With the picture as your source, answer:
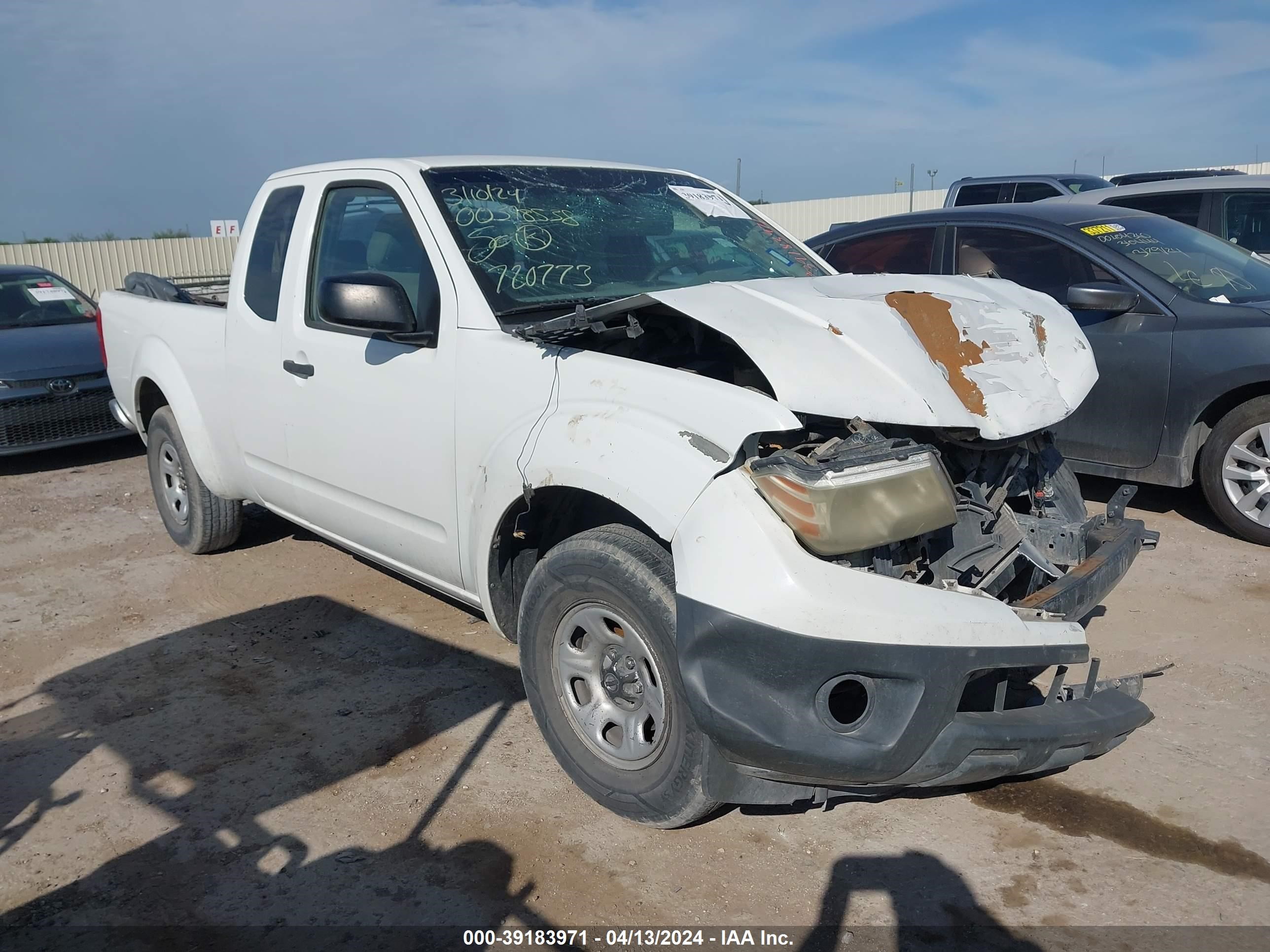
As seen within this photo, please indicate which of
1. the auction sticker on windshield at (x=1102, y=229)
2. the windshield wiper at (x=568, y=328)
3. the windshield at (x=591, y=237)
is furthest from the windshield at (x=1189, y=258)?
the windshield wiper at (x=568, y=328)

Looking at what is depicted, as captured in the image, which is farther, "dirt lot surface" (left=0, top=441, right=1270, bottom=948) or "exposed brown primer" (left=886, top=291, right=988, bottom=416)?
"exposed brown primer" (left=886, top=291, right=988, bottom=416)

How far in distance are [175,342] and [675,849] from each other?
147 inches

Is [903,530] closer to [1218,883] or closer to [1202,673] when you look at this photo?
[1218,883]

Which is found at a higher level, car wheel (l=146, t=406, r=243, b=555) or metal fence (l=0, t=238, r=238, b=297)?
metal fence (l=0, t=238, r=238, b=297)

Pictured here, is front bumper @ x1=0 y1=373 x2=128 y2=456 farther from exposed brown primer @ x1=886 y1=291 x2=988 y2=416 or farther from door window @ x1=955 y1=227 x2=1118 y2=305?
exposed brown primer @ x1=886 y1=291 x2=988 y2=416

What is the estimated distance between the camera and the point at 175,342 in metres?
5.18

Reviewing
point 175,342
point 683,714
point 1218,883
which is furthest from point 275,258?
point 1218,883

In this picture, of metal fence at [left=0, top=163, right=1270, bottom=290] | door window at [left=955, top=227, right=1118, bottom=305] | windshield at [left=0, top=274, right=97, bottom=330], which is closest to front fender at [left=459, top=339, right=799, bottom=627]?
door window at [left=955, top=227, right=1118, bottom=305]

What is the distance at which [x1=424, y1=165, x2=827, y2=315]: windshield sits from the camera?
3619 mm

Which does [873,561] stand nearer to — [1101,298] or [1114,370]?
[1101,298]

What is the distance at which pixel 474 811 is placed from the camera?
10.5 ft

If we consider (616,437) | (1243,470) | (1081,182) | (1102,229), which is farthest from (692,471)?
(1081,182)

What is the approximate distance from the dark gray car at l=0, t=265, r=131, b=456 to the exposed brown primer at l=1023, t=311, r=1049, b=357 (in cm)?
732

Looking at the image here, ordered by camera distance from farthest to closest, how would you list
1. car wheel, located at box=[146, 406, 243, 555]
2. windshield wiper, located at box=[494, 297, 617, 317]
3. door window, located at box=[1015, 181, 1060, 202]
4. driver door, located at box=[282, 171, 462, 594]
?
door window, located at box=[1015, 181, 1060, 202], car wheel, located at box=[146, 406, 243, 555], driver door, located at box=[282, 171, 462, 594], windshield wiper, located at box=[494, 297, 617, 317]
